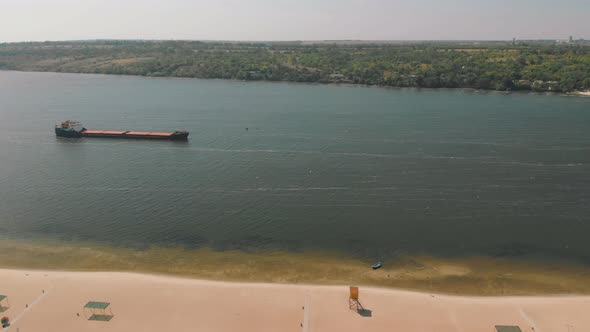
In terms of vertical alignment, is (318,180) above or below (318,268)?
above

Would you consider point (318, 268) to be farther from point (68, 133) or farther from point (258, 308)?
point (68, 133)

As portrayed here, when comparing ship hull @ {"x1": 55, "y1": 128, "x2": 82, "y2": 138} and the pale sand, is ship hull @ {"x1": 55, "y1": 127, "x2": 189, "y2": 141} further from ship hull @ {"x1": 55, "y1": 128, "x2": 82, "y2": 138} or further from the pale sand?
the pale sand

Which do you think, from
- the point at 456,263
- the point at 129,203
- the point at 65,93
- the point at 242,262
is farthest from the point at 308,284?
the point at 65,93

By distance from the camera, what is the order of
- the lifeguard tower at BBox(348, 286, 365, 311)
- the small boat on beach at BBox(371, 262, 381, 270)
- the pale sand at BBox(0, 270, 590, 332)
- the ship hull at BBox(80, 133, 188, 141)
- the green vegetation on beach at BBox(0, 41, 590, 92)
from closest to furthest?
the pale sand at BBox(0, 270, 590, 332) → the lifeguard tower at BBox(348, 286, 365, 311) → the small boat on beach at BBox(371, 262, 381, 270) → the ship hull at BBox(80, 133, 188, 141) → the green vegetation on beach at BBox(0, 41, 590, 92)

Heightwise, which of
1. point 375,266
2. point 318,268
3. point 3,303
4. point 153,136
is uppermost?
point 153,136

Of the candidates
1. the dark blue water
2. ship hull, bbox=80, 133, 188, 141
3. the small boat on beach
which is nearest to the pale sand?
the small boat on beach

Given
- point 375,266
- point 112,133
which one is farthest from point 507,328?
point 112,133

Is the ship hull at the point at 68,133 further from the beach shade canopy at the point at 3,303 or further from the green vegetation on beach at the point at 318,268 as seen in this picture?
the beach shade canopy at the point at 3,303
